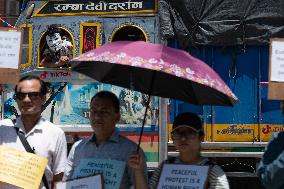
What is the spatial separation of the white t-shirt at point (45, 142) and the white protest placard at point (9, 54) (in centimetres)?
31

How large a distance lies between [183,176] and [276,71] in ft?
2.81

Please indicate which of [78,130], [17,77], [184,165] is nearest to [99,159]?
[184,165]

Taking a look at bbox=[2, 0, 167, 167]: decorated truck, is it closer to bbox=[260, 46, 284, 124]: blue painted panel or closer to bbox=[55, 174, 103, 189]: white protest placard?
bbox=[260, 46, 284, 124]: blue painted panel

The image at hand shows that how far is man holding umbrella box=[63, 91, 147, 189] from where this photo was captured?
338 centimetres

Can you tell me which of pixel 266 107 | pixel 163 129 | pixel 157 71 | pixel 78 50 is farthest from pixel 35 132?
pixel 266 107

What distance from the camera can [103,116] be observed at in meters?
3.43

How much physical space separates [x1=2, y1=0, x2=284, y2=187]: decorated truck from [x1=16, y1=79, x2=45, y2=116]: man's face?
3146 mm

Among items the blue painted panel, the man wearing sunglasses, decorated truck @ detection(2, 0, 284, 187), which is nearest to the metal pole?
decorated truck @ detection(2, 0, 284, 187)

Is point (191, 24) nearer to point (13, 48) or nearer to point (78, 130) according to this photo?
point (78, 130)

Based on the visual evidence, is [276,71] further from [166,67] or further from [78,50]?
[78,50]

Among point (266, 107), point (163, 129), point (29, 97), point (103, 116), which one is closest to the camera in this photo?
point (103, 116)

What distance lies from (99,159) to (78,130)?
3.49 m

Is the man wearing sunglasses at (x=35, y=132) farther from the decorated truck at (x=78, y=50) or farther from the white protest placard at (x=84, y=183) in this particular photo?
the decorated truck at (x=78, y=50)

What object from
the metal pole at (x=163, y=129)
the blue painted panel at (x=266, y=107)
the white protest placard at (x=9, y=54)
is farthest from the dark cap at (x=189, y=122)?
the blue painted panel at (x=266, y=107)
